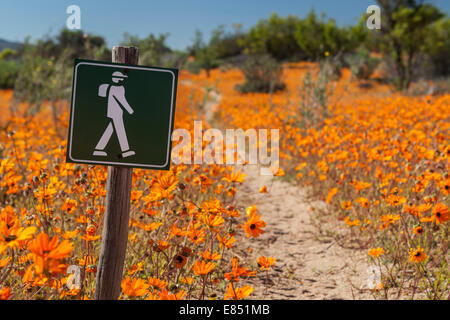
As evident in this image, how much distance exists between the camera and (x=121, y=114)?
4.84 feet

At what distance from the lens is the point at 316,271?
2887mm

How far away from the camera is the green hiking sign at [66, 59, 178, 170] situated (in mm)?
1454

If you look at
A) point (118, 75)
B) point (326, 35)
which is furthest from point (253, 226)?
point (326, 35)

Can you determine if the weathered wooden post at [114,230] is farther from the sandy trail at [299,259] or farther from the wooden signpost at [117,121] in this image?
the sandy trail at [299,259]

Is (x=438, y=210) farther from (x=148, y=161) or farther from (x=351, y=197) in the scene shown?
(x=351, y=197)

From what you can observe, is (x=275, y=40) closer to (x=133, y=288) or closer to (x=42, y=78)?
(x=42, y=78)

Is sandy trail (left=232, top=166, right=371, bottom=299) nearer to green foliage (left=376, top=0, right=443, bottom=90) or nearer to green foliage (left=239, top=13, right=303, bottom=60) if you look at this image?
green foliage (left=376, top=0, right=443, bottom=90)

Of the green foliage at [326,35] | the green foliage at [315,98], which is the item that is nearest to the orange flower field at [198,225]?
the green foliage at [315,98]

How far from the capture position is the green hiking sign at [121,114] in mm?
1454

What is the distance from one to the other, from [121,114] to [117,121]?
0.03 m
